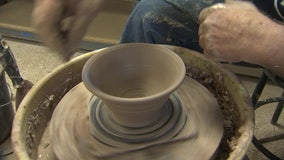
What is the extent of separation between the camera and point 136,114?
840mm

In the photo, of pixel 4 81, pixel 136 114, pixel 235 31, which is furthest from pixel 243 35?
pixel 4 81

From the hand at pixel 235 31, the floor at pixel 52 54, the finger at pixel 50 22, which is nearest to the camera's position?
the finger at pixel 50 22

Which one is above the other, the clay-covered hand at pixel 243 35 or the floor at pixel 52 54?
the clay-covered hand at pixel 243 35

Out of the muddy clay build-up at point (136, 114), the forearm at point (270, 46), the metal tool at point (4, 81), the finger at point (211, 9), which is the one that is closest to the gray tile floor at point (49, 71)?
the metal tool at point (4, 81)

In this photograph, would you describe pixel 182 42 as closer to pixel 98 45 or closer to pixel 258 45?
pixel 258 45

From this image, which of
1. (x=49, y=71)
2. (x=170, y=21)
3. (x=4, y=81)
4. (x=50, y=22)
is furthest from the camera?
(x=49, y=71)

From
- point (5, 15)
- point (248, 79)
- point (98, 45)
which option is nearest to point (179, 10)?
point (248, 79)

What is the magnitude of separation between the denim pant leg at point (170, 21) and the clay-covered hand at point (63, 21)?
1.46ft

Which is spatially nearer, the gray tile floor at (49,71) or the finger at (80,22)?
the finger at (80,22)

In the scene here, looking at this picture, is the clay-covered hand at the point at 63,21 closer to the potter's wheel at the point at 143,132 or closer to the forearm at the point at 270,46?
the potter's wheel at the point at 143,132

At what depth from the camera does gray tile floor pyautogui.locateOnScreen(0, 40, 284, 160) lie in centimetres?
163

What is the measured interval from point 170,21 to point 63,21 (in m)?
0.52

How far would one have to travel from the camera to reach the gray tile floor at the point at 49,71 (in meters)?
1.63

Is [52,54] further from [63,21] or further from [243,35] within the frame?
[243,35]
